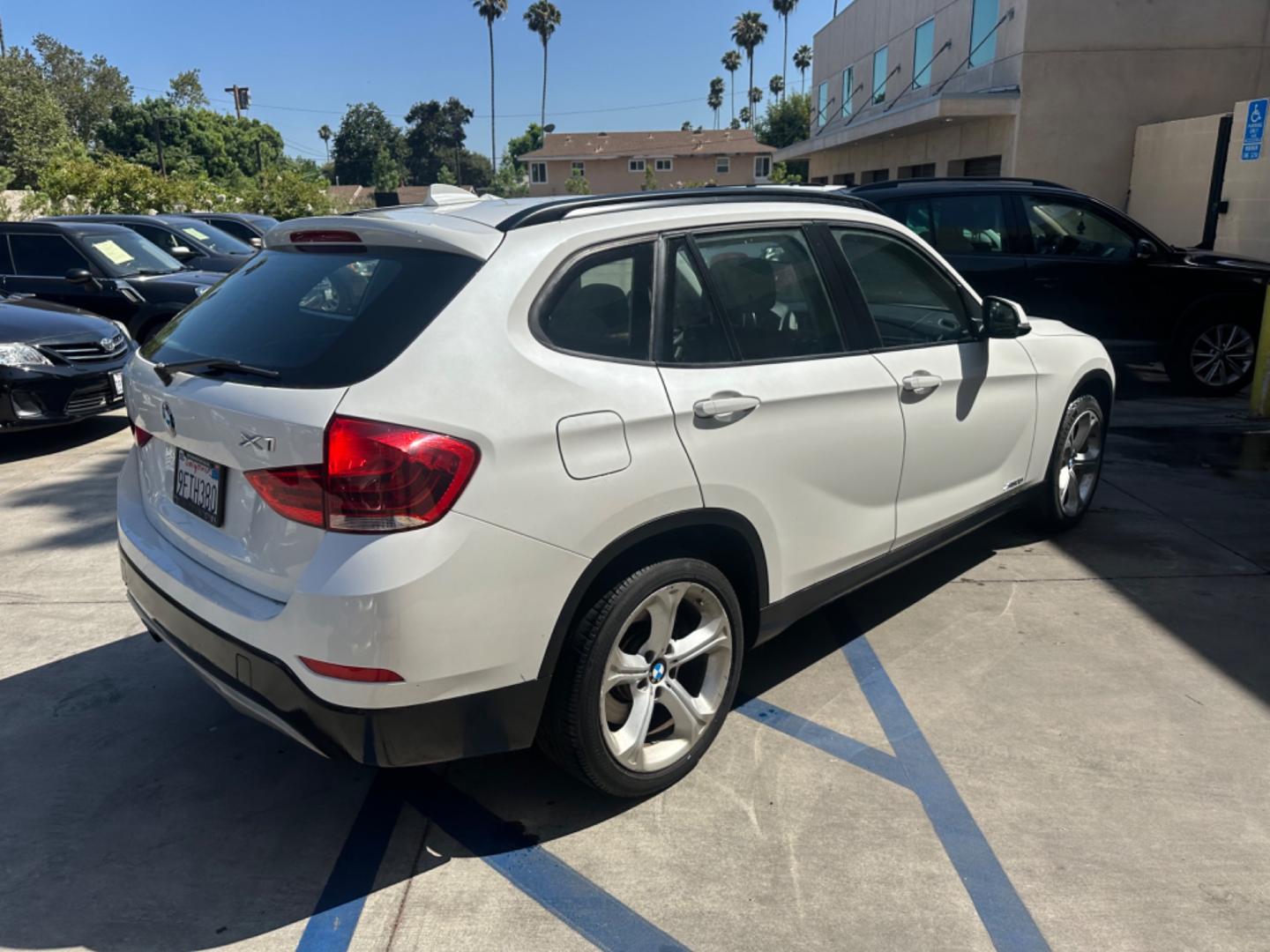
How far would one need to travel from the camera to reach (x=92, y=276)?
9.51m

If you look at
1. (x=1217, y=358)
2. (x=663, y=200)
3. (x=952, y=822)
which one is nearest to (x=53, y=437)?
(x=663, y=200)

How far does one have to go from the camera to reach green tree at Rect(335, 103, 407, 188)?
116 m

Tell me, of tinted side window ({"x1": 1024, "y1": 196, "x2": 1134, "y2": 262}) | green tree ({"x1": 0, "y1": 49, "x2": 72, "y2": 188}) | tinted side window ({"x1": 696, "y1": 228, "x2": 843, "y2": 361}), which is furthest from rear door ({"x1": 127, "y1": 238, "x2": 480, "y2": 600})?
green tree ({"x1": 0, "y1": 49, "x2": 72, "y2": 188})

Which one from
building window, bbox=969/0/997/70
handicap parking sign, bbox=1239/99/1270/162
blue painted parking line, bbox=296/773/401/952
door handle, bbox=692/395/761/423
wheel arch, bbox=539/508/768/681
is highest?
building window, bbox=969/0/997/70

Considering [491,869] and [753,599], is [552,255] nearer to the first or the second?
[753,599]

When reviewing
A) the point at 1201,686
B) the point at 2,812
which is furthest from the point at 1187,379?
the point at 2,812

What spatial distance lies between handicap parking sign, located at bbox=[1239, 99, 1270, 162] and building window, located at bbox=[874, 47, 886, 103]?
15842 millimetres

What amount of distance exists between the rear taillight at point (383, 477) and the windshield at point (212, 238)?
11295mm

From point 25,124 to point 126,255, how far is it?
48060 mm

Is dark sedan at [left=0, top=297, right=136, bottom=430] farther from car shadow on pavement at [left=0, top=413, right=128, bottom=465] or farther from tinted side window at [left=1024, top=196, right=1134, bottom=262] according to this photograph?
tinted side window at [left=1024, top=196, right=1134, bottom=262]

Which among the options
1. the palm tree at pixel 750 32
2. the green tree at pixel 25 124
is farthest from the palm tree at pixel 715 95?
the green tree at pixel 25 124

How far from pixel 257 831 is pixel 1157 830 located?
269 cm

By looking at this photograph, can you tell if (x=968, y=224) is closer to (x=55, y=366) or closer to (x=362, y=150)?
(x=55, y=366)

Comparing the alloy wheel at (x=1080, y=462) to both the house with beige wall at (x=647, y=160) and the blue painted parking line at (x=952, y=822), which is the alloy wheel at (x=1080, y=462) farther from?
the house with beige wall at (x=647, y=160)
